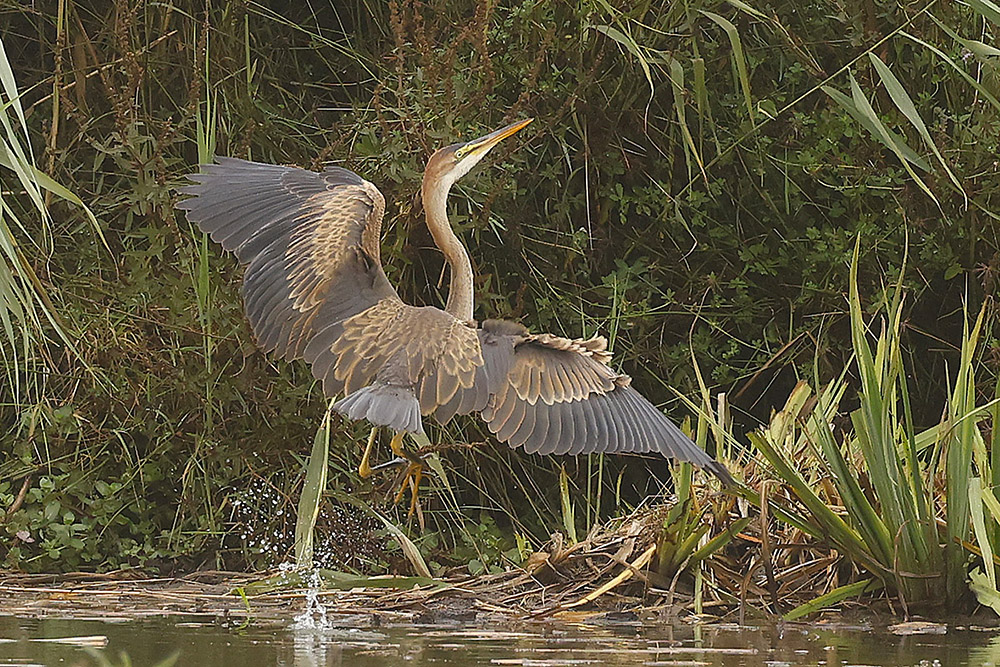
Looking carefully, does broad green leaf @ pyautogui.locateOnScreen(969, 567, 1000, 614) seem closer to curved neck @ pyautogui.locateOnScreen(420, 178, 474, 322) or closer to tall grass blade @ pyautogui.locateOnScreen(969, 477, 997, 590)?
tall grass blade @ pyautogui.locateOnScreen(969, 477, 997, 590)

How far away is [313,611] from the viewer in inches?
134

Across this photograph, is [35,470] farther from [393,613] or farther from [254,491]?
[393,613]

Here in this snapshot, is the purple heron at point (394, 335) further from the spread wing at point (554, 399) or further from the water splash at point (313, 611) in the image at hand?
the water splash at point (313, 611)

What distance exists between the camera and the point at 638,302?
15.5 feet

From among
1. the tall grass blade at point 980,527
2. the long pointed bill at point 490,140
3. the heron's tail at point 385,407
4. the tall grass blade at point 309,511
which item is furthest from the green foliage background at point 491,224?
the tall grass blade at point 980,527

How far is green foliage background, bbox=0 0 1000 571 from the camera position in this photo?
4.38m

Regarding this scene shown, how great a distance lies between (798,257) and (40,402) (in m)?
2.20

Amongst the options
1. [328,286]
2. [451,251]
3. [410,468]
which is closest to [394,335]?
[328,286]

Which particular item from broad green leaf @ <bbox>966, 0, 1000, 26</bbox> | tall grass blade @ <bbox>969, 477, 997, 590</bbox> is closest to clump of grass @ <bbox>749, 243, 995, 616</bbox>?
tall grass blade @ <bbox>969, 477, 997, 590</bbox>

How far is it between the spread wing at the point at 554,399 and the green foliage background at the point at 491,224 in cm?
84

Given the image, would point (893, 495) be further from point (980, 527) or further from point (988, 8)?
point (988, 8)

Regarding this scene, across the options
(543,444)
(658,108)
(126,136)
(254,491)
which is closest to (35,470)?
(254,491)

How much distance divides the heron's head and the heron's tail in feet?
2.49

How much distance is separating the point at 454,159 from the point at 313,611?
1.21m
